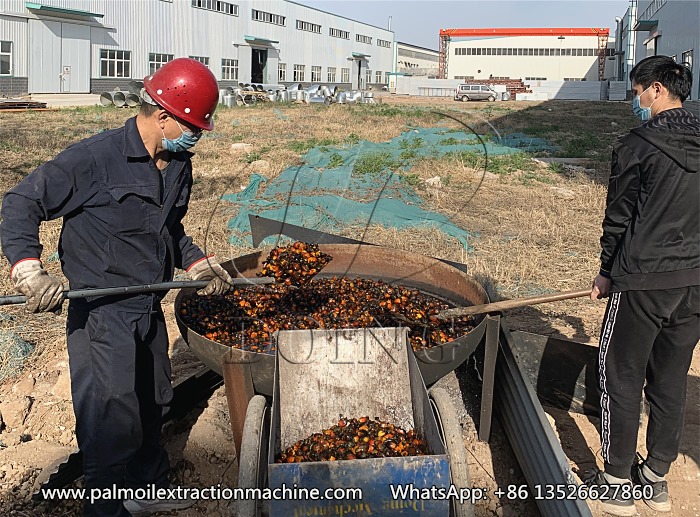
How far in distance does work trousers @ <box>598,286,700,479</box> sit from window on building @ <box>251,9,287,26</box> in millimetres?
41257

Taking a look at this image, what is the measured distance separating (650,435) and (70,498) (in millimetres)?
2893

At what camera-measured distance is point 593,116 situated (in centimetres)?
2720

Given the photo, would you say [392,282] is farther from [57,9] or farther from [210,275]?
[57,9]

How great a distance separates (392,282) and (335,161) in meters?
7.98

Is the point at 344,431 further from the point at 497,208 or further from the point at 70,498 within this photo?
the point at 497,208

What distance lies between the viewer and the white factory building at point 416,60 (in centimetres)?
7331

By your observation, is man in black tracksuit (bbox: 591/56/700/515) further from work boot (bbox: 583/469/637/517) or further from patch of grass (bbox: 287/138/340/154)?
patch of grass (bbox: 287/138/340/154)

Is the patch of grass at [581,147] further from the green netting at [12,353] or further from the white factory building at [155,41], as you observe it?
the white factory building at [155,41]

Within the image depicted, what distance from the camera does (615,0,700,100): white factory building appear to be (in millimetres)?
19422

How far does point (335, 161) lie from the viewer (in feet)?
40.6

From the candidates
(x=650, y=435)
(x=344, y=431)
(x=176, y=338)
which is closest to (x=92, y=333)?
(x=344, y=431)

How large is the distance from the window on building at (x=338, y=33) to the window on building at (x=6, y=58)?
28.5 metres

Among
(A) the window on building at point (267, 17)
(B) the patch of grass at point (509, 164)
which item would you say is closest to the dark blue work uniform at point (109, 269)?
(B) the patch of grass at point (509, 164)

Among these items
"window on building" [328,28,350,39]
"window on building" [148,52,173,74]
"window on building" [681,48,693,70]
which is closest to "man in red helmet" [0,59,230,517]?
"window on building" [681,48,693,70]
